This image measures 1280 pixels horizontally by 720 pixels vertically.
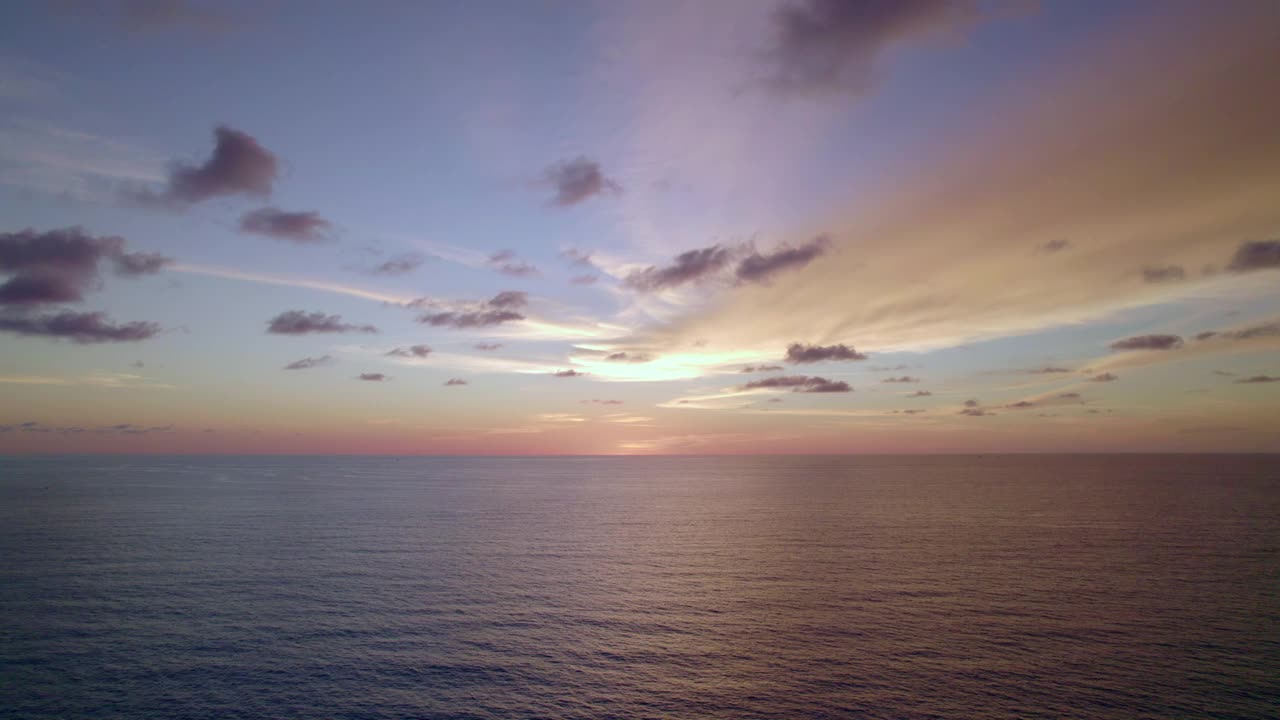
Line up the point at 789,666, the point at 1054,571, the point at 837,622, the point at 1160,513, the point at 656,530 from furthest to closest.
Result: the point at 1160,513 → the point at 656,530 → the point at 1054,571 → the point at 837,622 → the point at 789,666

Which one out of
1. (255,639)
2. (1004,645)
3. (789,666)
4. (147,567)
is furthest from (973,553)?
(147,567)

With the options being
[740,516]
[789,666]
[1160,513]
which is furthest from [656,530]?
[1160,513]

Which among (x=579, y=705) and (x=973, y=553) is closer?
(x=579, y=705)

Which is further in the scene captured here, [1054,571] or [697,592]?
[1054,571]

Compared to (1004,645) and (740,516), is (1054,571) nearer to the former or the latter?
(1004,645)

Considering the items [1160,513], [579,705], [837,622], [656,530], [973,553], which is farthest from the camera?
[1160,513]

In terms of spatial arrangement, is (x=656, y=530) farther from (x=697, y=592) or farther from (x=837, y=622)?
(x=837, y=622)
